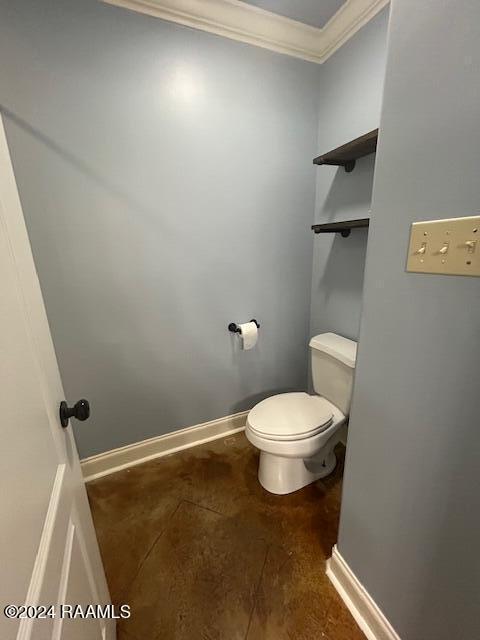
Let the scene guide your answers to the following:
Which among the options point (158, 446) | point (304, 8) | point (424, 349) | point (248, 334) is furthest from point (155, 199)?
point (158, 446)

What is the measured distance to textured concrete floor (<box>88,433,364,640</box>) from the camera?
1.00m

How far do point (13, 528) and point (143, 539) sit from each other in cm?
120

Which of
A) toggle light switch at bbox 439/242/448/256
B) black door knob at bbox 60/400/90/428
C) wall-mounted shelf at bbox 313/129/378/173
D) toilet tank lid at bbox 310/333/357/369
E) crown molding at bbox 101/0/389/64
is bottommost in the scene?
toilet tank lid at bbox 310/333/357/369

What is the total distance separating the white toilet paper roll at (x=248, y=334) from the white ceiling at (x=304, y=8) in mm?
1601

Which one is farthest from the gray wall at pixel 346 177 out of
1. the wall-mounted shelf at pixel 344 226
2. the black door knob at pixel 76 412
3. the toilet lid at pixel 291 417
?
the black door knob at pixel 76 412

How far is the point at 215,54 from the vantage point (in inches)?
54.8

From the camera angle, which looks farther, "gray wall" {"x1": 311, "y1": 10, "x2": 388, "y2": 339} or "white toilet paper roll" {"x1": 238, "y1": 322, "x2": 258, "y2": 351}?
"white toilet paper roll" {"x1": 238, "y1": 322, "x2": 258, "y2": 351}

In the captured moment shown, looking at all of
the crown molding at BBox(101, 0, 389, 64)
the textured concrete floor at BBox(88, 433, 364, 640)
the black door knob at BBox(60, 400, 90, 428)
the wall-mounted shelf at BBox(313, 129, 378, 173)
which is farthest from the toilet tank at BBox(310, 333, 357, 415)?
the crown molding at BBox(101, 0, 389, 64)

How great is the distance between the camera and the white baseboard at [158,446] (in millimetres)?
1643

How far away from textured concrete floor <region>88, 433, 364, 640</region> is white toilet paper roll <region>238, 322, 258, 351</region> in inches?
28.8

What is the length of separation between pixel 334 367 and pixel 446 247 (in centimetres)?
104

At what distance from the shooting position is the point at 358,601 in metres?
1.00

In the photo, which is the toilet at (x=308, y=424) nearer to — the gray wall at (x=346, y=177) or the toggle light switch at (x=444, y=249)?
the gray wall at (x=346, y=177)

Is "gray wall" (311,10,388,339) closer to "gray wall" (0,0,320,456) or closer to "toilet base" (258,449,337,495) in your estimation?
"gray wall" (0,0,320,456)
